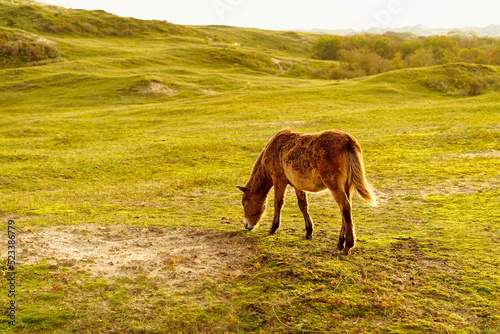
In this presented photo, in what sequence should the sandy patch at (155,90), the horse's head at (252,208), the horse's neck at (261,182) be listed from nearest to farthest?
the horse's head at (252,208) < the horse's neck at (261,182) < the sandy patch at (155,90)

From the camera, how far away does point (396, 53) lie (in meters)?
85.0

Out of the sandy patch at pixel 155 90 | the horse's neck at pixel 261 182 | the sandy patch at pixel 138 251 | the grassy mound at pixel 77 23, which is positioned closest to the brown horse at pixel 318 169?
the horse's neck at pixel 261 182

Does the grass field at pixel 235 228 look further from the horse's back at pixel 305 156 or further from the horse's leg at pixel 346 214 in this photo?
the horse's back at pixel 305 156

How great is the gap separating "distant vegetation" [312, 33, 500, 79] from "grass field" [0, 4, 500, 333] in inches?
1679

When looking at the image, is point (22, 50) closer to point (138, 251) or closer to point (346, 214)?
point (138, 251)

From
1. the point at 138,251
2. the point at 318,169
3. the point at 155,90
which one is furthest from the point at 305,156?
the point at 155,90

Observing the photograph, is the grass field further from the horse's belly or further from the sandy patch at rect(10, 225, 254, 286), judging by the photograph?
the horse's belly

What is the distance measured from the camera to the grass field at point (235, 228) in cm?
616

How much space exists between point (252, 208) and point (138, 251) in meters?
3.00

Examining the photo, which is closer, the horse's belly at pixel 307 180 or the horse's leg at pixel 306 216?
the horse's belly at pixel 307 180

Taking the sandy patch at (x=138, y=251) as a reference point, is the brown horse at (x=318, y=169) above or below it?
above

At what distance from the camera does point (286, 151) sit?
916cm

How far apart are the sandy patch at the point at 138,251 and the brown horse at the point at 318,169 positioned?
151cm

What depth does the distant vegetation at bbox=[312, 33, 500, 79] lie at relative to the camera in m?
78.3
